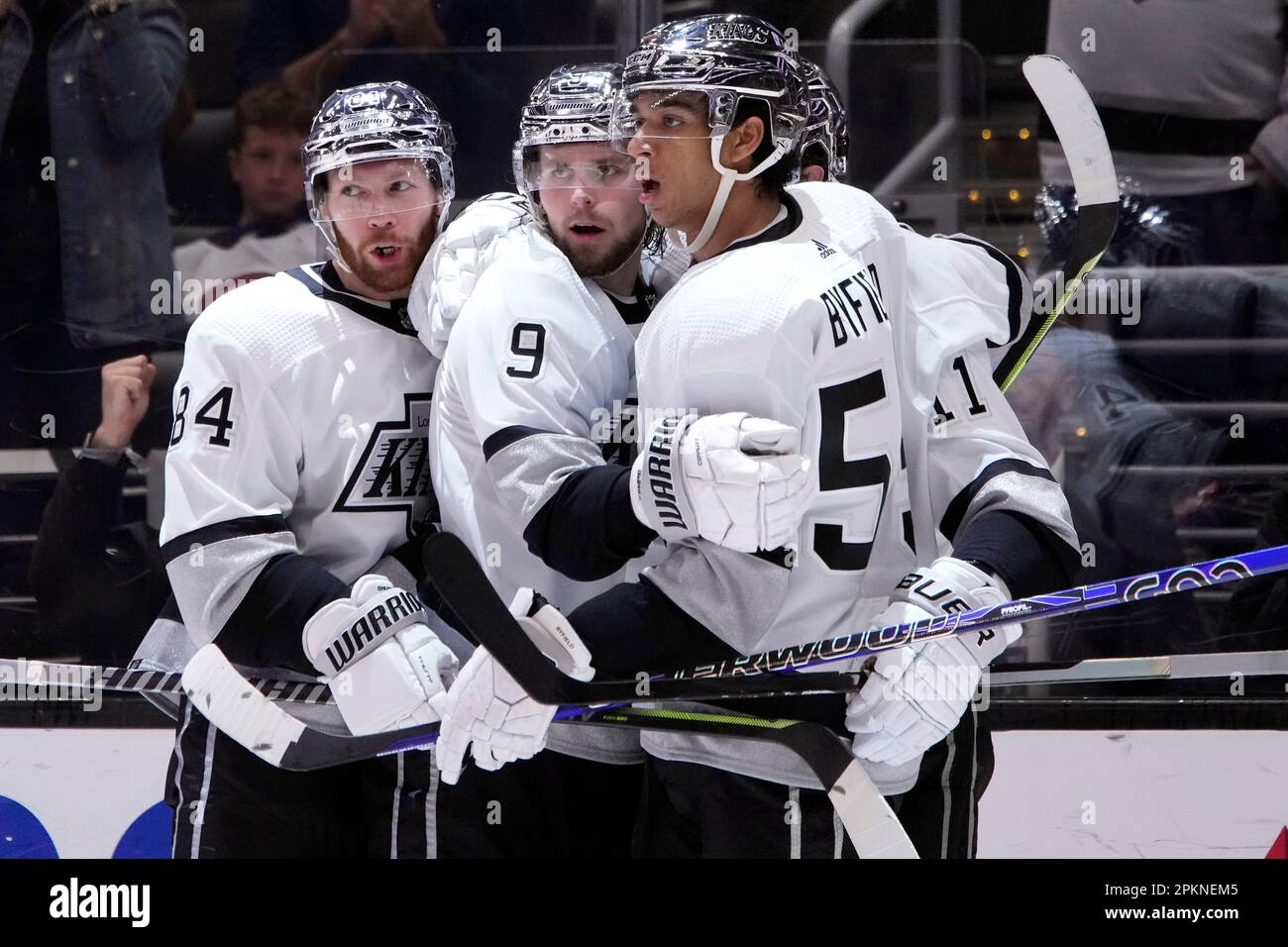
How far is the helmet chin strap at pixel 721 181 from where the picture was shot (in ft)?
5.71

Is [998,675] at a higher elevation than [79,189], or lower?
lower

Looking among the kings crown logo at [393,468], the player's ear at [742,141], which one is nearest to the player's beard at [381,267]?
the kings crown logo at [393,468]

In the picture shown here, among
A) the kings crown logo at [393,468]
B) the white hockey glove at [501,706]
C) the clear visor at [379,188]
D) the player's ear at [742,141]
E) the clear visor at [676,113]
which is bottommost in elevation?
the white hockey glove at [501,706]

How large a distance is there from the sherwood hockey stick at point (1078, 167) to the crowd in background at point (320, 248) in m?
0.89

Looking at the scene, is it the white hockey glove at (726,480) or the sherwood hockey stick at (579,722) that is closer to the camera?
the white hockey glove at (726,480)

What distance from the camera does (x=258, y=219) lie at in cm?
297

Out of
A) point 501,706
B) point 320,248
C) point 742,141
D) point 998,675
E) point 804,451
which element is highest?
point 742,141

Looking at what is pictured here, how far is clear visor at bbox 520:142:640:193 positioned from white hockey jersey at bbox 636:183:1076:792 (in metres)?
0.26

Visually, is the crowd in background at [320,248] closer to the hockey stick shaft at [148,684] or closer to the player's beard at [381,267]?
the hockey stick shaft at [148,684]

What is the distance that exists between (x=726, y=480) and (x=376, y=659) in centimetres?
55

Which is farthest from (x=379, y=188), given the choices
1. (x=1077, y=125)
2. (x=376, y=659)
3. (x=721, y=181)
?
(x=1077, y=125)

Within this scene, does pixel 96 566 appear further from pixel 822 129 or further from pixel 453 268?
pixel 822 129
